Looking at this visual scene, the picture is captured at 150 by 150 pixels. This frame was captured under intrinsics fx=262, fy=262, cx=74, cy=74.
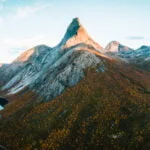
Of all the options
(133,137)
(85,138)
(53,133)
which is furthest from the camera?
(53,133)

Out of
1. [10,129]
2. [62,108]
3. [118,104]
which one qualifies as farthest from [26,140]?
[118,104]

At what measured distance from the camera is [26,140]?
165750mm

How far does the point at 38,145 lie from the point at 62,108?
37.3 meters

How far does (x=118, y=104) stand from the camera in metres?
177

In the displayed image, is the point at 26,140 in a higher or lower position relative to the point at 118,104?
lower

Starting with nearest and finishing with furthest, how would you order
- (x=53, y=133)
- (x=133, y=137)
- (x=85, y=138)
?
(x=133, y=137)
(x=85, y=138)
(x=53, y=133)

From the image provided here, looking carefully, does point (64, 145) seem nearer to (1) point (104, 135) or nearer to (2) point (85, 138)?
(2) point (85, 138)

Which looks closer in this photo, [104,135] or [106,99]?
[104,135]

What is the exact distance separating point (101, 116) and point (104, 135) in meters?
19.0

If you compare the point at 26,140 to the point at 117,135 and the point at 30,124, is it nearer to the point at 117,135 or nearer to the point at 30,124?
the point at 30,124

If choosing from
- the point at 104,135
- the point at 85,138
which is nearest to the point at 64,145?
the point at 85,138

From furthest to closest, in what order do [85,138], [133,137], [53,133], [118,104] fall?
[118,104], [53,133], [85,138], [133,137]

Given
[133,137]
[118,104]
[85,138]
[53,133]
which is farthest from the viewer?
[118,104]

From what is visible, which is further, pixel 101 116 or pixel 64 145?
pixel 101 116
